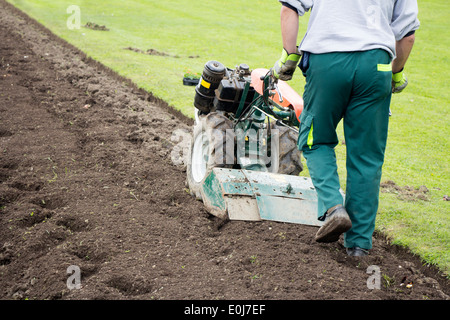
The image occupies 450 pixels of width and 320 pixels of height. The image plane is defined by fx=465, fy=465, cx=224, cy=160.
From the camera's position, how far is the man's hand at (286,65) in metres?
3.45

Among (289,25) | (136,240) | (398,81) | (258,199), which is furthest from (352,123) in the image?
(136,240)

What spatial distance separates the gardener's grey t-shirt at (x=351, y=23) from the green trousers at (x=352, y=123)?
0.21 ft

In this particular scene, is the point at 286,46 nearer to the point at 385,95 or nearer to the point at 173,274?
the point at 385,95

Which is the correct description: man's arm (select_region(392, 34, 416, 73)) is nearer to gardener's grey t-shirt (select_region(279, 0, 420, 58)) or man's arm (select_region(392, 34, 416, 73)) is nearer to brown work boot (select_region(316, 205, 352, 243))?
gardener's grey t-shirt (select_region(279, 0, 420, 58))

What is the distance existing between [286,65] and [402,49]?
864 mm

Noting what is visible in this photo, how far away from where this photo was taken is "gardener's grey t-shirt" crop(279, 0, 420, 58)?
10.1ft

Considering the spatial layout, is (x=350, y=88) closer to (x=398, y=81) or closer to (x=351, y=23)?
(x=351, y=23)

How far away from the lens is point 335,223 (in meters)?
3.13

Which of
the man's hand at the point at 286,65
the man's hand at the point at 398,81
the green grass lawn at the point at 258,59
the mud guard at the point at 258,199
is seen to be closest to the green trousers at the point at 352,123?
the man's hand at the point at 286,65

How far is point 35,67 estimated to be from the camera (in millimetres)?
9664

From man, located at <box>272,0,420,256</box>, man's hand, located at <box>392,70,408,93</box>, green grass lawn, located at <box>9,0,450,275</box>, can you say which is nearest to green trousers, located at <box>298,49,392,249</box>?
man, located at <box>272,0,420,256</box>

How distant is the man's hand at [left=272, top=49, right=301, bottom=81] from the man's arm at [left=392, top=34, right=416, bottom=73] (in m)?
0.74

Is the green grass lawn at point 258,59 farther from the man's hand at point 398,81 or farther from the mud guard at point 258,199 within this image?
the man's hand at point 398,81
